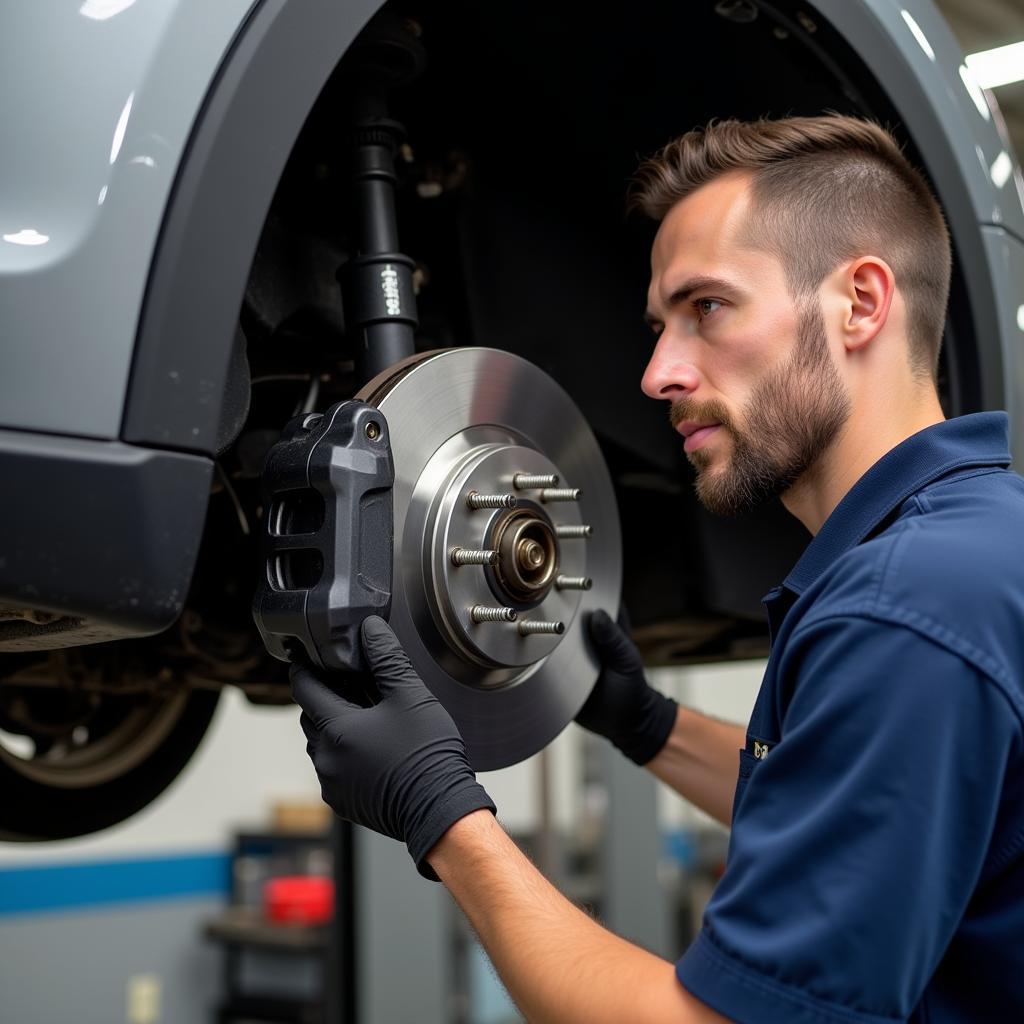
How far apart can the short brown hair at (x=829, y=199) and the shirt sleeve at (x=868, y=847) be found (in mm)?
336

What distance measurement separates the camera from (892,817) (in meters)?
0.55

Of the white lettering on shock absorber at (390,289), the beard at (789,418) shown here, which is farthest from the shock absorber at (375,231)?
the beard at (789,418)

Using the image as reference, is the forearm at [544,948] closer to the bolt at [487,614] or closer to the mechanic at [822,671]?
the mechanic at [822,671]

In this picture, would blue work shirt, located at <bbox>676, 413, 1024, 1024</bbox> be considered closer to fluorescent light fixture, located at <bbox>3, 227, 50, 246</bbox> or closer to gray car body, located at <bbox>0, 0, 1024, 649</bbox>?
gray car body, located at <bbox>0, 0, 1024, 649</bbox>

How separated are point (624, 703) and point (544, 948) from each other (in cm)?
46

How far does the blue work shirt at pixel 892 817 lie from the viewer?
0.55 metres

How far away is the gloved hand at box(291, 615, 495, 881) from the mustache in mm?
266

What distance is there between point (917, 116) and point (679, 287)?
0.95 feet

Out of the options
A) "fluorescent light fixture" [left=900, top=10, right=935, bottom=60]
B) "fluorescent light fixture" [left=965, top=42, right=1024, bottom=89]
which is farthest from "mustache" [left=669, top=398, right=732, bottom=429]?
"fluorescent light fixture" [left=965, top=42, right=1024, bottom=89]

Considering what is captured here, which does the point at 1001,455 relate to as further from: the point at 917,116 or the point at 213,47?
the point at 213,47

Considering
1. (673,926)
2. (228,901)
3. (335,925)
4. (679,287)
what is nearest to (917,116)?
(679,287)

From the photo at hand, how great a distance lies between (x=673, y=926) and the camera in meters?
4.80

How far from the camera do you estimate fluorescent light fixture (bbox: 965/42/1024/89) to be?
334 cm

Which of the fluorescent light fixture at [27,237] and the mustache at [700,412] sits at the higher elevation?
the fluorescent light fixture at [27,237]
